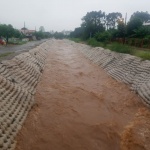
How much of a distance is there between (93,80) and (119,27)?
28445mm

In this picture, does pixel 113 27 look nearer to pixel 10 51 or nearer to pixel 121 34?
pixel 121 34

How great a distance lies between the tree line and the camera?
127 feet

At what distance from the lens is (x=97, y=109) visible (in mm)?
10281

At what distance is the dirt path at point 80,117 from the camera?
718 cm

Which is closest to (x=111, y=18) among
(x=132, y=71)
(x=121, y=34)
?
(x=121, y=34)

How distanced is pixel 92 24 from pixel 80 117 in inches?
2325

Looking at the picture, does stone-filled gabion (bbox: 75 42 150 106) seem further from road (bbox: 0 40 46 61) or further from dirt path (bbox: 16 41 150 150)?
road (bbox: 0 40 46 61)

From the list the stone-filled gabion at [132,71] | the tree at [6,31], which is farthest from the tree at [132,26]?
the tree at [6,31]

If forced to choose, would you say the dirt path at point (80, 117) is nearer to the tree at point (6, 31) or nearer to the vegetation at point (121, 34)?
the vegetation at point (121, 34)

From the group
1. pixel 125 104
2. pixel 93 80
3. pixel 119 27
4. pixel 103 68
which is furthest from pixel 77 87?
pixel 119 27

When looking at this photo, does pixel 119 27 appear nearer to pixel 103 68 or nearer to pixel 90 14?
pixel 103 68

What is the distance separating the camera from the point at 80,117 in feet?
30.3

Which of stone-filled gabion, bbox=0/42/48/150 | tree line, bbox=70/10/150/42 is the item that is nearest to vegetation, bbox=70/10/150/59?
tree line, bbox=70/10/150/42

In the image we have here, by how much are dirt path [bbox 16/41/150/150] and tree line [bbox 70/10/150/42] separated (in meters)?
20.8
